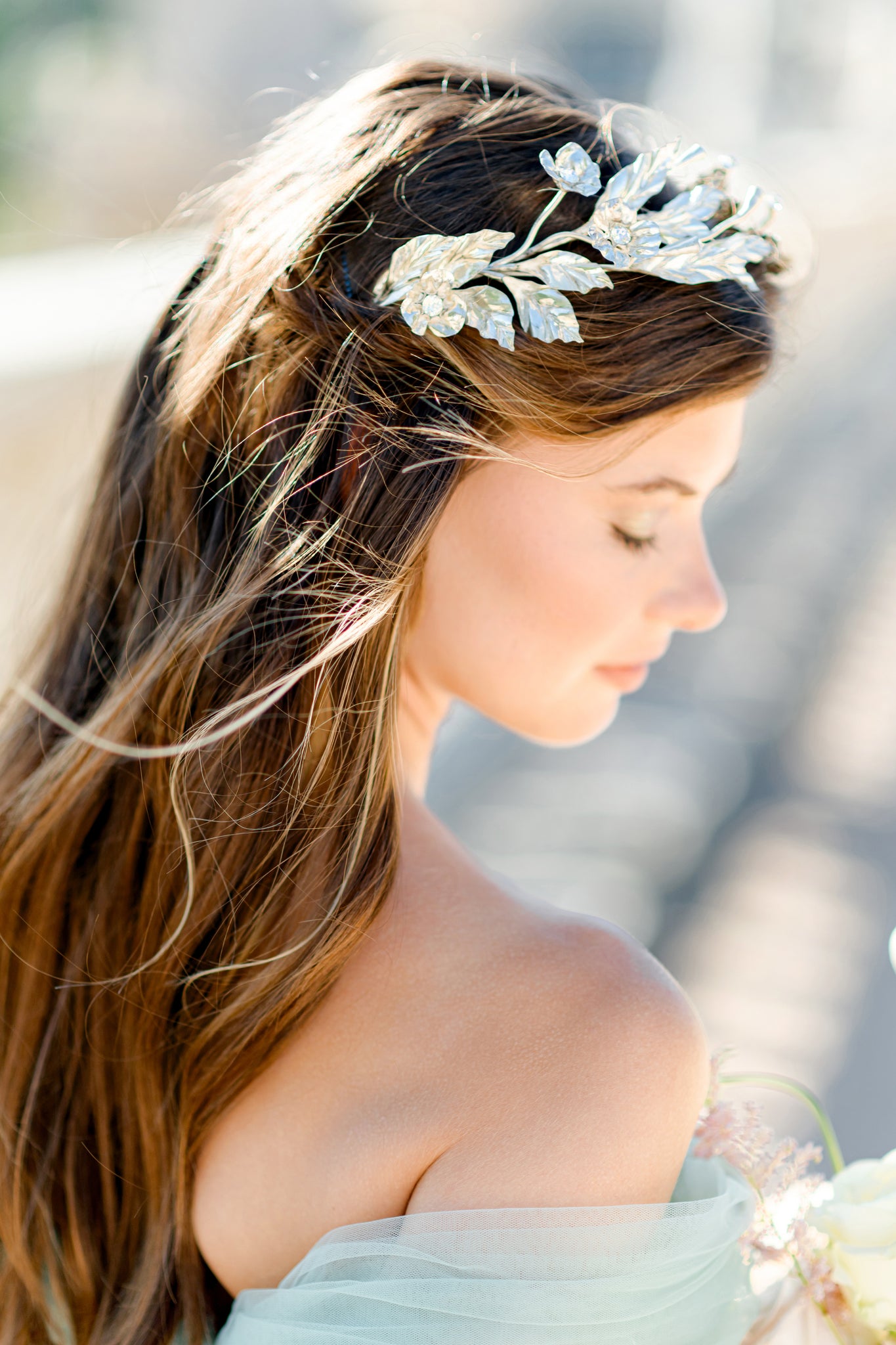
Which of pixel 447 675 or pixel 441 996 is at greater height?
pixel 447 675

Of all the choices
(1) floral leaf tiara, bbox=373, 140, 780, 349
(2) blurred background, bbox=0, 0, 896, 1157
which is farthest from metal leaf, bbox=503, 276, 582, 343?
(2) blurred background, bbox=0, 0, 896, 1157

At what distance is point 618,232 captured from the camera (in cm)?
103

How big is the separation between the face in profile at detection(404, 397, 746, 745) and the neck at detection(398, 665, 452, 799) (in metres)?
0.01

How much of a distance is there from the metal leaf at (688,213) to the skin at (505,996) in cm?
16

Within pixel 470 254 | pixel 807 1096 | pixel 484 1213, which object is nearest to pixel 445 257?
pixel 470 254

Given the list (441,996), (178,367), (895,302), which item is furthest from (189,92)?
(441,996)

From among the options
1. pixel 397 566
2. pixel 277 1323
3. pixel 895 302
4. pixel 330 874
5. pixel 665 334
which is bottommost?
pixel 895 302

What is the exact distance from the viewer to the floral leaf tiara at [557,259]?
1.01 metres

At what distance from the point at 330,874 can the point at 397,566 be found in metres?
0.30

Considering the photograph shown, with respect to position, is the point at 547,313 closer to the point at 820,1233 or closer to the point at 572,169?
the point at 572,169

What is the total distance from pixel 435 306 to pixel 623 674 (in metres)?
0.49

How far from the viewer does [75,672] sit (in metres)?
1.25

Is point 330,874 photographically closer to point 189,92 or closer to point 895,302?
point 189,92

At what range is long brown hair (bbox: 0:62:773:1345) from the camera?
3.39ft
